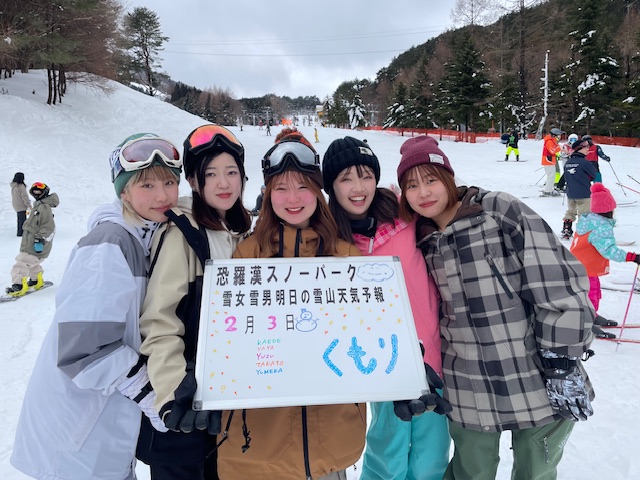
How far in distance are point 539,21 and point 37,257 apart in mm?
39735

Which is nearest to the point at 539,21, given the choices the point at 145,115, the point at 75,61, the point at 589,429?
the point at 145,115

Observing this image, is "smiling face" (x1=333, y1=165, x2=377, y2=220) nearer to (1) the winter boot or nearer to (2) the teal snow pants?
(2) the teal snow pants

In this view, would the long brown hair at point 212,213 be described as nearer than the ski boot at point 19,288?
Yes

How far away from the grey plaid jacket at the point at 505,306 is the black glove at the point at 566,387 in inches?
2.2

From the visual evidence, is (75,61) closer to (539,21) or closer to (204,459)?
(204,459)

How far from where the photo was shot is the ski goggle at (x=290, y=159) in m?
1.89

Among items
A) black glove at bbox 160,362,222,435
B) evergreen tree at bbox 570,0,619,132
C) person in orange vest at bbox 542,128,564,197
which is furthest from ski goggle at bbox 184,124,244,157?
evergreen tree at bbox 570,0,619,132

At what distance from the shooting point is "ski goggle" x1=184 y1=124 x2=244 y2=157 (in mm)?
1890

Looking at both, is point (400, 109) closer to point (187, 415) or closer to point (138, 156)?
point (138, 156)

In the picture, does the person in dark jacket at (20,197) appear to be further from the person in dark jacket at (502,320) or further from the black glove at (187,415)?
the person in dark jacket at (502,320)

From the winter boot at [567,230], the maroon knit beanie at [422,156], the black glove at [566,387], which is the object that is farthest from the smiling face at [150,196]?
the winter boot at [567,230]

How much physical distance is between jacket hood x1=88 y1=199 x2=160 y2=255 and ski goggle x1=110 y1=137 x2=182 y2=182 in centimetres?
16

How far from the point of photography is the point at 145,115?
78.7ft

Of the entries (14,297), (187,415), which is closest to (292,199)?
(187,415)
